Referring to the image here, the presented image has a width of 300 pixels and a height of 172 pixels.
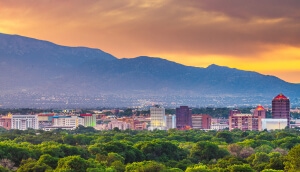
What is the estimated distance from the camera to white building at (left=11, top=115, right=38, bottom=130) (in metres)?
176

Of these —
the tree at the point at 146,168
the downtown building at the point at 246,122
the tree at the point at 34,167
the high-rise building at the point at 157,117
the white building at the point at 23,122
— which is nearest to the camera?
the tree at the point at 34,167

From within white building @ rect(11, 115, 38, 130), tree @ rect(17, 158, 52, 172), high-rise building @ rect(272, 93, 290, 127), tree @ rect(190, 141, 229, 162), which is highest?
high-rise building @ rect(272, 93, 290, 127)

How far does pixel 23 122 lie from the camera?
178 m

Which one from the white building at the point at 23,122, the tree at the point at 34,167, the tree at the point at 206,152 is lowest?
the white building at the point at 23,122

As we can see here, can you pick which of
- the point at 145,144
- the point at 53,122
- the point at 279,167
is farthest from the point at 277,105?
the point at 279,167

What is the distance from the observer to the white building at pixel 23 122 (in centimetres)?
17550

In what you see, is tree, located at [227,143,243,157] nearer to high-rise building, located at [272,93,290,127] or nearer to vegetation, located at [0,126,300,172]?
vegetation, located at [0,126,300,172]

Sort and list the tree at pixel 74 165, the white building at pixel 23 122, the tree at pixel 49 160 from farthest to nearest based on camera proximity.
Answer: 1. the white building at pixel 23 122
2. the tree at pixel 49 160
3. the tree at pixel 74 165

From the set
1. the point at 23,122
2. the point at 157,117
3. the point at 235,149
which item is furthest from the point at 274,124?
the point at 235,149

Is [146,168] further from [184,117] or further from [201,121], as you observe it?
[201,121]

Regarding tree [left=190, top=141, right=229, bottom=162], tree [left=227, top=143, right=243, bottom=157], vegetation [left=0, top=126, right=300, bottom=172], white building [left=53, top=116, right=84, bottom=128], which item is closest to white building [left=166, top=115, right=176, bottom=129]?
white building [left=53, top=116, right=84, bottom=128]

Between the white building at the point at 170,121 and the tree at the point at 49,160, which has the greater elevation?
the tree at the point at 49,160

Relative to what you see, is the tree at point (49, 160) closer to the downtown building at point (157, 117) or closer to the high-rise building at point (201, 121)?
the downtown building at point (157, 117)

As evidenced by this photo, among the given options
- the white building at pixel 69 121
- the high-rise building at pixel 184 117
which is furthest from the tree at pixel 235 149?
the white building at pixel 69 121
